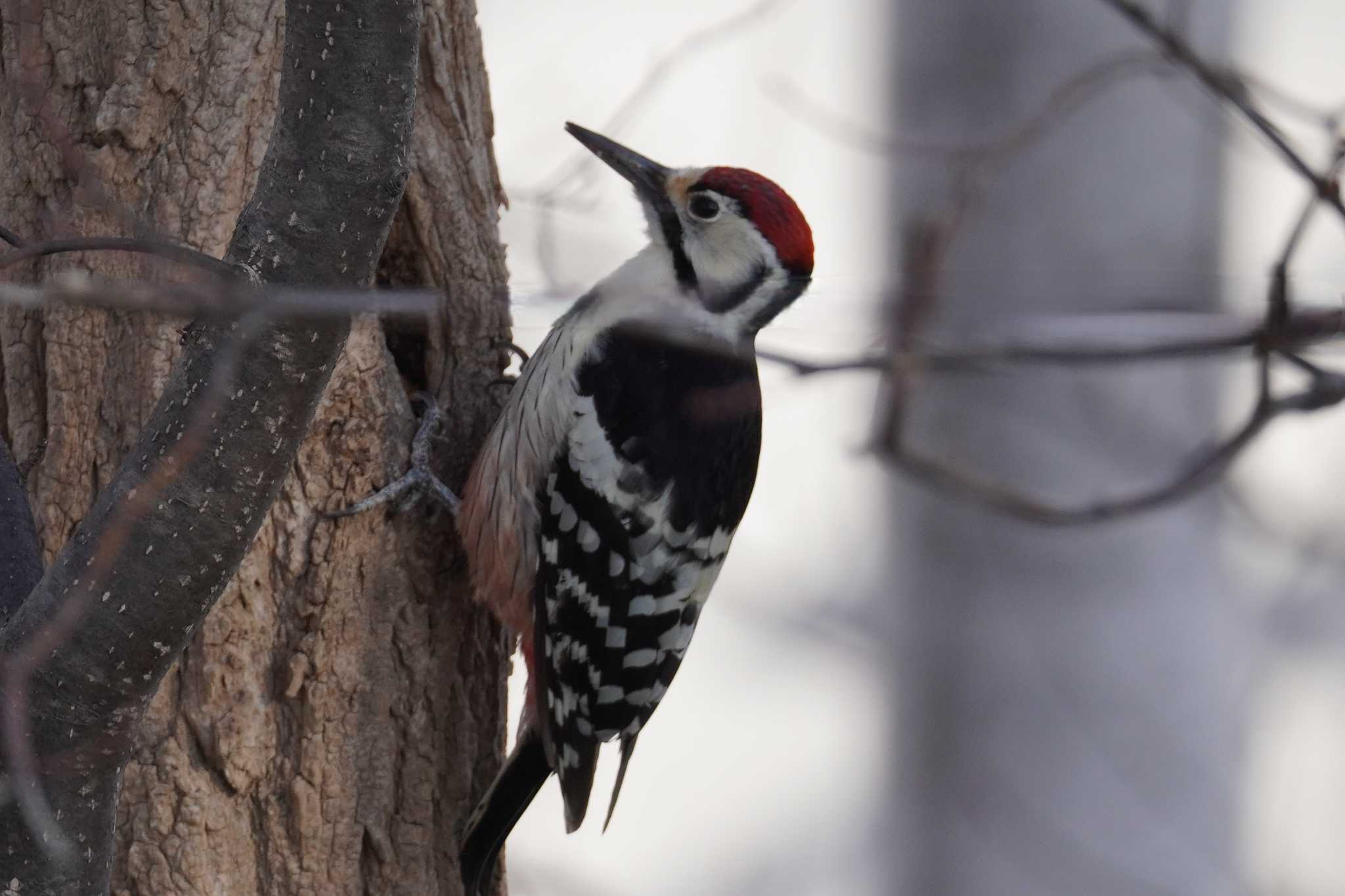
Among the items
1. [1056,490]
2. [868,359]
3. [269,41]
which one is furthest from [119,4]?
[1056,490]

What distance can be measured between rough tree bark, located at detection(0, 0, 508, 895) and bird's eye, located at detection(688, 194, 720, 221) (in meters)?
0.49

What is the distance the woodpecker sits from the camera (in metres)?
2.27

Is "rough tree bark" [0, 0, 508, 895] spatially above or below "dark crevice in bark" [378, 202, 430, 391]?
below

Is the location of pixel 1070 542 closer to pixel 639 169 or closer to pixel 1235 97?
pixel 639 169

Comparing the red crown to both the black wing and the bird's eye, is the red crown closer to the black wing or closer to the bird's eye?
the bird's eye

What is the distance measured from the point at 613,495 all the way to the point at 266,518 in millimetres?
612

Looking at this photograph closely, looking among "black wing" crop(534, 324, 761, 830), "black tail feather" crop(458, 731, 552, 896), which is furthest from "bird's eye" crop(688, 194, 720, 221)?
"black tail feather" crop(458, 731, 552, 896)

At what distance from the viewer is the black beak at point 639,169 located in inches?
96.0

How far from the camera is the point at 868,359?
3.34ft

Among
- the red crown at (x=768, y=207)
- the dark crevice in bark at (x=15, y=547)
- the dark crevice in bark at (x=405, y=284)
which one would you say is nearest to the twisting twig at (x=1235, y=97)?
the red crown at (x=768, y=207)

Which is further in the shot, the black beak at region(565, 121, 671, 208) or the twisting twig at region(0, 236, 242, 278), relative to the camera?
the black beak at region(565, 121, 671, 208)

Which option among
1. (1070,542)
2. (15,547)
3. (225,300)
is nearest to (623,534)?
(15,547)

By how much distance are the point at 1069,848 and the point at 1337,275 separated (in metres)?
2.98

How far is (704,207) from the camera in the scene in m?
2.40
